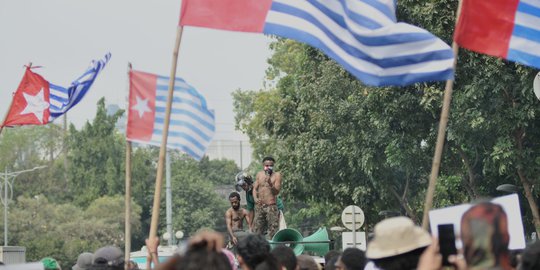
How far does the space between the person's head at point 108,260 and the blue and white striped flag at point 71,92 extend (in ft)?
22.2

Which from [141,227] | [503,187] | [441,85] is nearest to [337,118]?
[441,85]

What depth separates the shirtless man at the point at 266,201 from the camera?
19.1 metres

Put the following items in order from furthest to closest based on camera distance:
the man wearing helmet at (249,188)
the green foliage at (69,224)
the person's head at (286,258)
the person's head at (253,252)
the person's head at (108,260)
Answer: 1. the green foliage at (69,224)
2. the man wearing helmet at (249,188)
3. the person's head at (286,258)
4. the person's head at (108,260)
5. the person's head at (253,252)

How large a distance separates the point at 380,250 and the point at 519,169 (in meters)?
→ 24.1

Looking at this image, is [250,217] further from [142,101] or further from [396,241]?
[396,241]

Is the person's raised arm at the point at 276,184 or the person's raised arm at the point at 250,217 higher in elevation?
the person's raised arm at the point at 276,184

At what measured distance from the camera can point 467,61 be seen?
29438 mm

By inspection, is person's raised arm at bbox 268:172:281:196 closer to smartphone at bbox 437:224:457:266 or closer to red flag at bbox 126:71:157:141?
red flag at bbox 126:71:157:141

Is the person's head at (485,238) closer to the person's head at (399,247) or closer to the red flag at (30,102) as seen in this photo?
the person's head at (399,247)

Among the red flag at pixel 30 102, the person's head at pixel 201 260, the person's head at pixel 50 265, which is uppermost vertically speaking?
the red flag at pixel 30 102

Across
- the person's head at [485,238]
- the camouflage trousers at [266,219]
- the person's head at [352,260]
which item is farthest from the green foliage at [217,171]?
the person's head at [485,238]

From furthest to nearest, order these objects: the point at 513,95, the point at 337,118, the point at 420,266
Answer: the point at 337,118 → the point at 513,95 → the point at 420,266

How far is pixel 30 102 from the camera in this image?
1931 cm

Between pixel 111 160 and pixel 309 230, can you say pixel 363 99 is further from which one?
pixel 111 160
